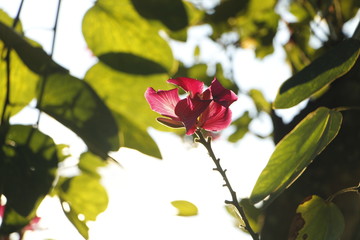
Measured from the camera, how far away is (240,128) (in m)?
1.65

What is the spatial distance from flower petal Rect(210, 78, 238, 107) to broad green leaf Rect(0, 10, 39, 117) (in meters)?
0.23

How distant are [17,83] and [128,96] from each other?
0.15m

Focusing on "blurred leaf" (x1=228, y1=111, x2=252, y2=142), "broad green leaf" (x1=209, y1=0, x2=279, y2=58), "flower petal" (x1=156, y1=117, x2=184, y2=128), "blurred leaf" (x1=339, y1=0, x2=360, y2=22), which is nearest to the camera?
"flower petal" (x1=156, y1=117, x2=184, y2=128)

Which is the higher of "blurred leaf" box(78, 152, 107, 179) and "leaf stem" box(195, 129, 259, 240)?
"leaf stem" box(195, 129, 259, 240)

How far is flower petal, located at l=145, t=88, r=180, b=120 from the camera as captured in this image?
1.84 feet

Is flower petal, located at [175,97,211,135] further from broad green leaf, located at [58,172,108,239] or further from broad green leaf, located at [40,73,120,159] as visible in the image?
broad green leaf, located at [58,172,108,239]

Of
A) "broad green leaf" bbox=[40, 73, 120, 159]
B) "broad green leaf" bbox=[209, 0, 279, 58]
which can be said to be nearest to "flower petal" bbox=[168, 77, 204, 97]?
"broad green leaf" bbox=[40, 73, 120, 159]

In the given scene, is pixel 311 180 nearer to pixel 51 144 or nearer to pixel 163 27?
pixel 163 27

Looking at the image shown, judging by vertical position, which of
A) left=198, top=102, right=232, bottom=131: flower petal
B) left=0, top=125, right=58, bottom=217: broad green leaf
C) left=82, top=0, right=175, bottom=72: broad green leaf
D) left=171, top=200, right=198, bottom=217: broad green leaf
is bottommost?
left=171, top=200, right=198, bottom=217: broad green leaf

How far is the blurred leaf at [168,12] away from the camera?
710 mm

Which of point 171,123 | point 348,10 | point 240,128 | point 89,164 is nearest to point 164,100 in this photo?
point 171,123

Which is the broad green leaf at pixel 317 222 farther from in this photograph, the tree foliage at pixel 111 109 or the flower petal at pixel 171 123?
the flower petal at pixel 171 123

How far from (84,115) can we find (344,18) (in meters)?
0.97

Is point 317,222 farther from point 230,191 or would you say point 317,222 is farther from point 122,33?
point 122,33
